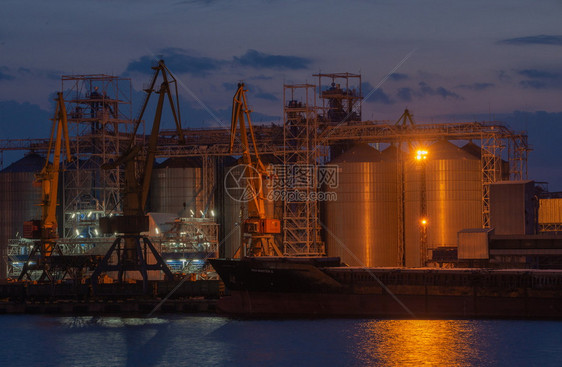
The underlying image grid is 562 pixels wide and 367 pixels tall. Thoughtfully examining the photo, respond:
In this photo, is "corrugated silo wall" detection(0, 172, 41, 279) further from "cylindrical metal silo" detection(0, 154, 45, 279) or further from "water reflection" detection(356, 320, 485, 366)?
"water reflection" detection(356, 320, 485, 366)

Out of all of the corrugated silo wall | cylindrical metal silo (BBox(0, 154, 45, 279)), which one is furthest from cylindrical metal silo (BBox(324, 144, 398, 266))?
the corrugated silo wall

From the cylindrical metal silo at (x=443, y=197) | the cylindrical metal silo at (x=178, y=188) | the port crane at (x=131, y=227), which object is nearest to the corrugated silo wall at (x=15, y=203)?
the cylindrical metal silo at (x=178, y=188)

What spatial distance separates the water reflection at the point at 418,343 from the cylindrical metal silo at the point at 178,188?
4477cm

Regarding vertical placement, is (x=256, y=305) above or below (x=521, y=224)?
below

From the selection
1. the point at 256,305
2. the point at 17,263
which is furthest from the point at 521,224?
the point at 17,263

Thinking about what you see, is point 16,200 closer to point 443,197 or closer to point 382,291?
point 443,197

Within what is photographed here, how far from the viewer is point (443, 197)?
9919 centimetres

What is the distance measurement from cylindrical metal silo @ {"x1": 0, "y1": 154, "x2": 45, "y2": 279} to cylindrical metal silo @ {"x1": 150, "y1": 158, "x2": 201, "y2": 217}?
1462cm

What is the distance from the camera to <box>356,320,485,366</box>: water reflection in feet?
197

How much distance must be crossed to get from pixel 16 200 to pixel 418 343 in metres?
69.3

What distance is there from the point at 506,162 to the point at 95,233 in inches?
1835

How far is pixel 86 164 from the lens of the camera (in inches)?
4491

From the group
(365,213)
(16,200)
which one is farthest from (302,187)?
(16,200)

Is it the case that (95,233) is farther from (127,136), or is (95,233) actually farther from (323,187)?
(323,187)
